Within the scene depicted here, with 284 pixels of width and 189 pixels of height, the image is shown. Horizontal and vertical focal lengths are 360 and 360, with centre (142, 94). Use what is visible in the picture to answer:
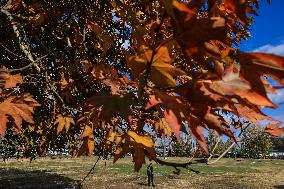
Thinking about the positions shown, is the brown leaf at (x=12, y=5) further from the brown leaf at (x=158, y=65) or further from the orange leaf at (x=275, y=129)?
the brown leaf at (x=158, y=65)

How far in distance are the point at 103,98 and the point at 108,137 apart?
3.92ft

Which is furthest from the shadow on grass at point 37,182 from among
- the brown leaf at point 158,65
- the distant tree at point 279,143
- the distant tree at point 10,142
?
the distant tree at point 279,143

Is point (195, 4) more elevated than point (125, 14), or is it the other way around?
point (125, 14)

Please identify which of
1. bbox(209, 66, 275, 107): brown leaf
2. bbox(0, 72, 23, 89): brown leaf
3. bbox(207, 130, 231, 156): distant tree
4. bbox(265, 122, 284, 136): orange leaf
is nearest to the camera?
bbox(209, 66, 275, 107): brown leaf

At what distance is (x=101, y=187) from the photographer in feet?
84.7

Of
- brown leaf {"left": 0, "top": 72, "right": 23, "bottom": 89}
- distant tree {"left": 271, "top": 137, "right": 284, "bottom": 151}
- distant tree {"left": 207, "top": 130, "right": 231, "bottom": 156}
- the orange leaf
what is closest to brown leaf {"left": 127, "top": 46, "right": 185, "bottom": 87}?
distant tree {"left": 207, "top": 130, "right": 231, "bottom": 156}

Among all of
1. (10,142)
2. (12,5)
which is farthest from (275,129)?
(10,142)

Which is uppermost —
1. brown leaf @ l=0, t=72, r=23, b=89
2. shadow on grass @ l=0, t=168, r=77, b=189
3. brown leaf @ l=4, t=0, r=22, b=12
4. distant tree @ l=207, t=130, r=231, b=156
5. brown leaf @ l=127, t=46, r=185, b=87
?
brown leaf @ l=4, t=0, r=22, b=12

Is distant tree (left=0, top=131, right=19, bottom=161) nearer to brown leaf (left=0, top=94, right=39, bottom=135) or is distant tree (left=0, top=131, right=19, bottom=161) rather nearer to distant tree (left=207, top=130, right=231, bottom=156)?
brown leaf (left=0, top=94, right=39, bottom=135)

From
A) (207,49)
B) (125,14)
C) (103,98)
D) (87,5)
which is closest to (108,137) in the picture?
(125,14)

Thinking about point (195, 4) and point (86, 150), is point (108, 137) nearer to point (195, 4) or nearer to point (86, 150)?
point (86, 150)

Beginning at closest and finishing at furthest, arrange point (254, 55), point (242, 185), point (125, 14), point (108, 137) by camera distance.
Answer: point (254, 55), point (125, 14), point (108, 137), point (242, 185)

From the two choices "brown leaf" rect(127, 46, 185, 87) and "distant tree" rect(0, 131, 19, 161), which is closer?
"brown leaf" rect(127, 46, 185, 87)

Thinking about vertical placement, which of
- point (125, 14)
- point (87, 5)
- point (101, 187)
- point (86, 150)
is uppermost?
point (87, 5)
